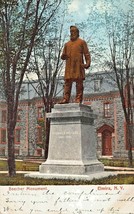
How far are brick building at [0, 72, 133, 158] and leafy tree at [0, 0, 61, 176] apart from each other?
0.25 meters

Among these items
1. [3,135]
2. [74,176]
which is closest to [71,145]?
[74,176]

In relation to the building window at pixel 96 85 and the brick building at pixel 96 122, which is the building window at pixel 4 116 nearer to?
the brick building at pixel 96 122

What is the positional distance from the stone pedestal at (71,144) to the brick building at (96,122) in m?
0.51

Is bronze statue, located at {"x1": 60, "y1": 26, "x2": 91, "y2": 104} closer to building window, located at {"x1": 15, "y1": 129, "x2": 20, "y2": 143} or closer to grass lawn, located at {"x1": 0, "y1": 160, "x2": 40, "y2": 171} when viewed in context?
building window, located at {"x1": 15, "y1": 129, "x2": 20, "y2": 143}

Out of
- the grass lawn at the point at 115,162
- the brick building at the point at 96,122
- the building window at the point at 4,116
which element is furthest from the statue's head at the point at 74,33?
the grass lawn at the point at 115,162

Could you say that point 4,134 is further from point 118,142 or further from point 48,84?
point 118,142

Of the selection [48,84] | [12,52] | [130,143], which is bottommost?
[130,143]

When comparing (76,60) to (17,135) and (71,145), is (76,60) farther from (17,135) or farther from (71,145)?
(17,135)

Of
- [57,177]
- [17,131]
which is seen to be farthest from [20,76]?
[57,177]

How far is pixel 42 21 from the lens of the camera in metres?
6.23

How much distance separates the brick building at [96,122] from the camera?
5961mm

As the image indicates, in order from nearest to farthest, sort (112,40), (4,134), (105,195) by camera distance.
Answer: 1. (105,195)
2. (4,134)
3. (112,40)

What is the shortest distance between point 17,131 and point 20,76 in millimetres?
903

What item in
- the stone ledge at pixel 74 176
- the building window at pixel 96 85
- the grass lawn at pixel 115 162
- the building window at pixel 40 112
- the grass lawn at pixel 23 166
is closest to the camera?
the stone ledge at pixel 74 176
